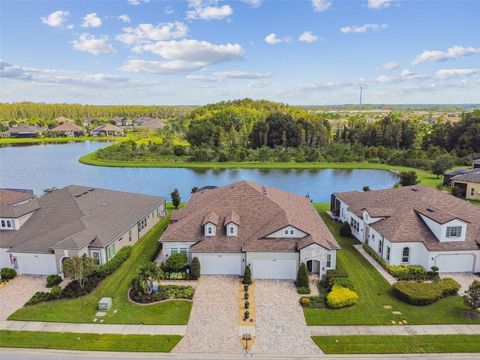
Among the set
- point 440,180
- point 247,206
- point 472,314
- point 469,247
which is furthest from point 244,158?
point 472,314

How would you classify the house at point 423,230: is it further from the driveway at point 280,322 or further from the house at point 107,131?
the house at point 107,131

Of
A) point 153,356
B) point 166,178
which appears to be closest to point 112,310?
point 153,356

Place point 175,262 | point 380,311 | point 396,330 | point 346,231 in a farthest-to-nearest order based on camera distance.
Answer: point 346,231, point 175,262, point 380,311, point 396,330

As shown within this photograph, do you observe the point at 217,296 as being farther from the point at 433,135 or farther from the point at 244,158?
the point at 433,135

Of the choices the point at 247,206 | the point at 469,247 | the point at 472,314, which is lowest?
the point at 472,314

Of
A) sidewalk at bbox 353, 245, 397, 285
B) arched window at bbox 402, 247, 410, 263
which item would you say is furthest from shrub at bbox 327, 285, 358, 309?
arched window at bbox 402, 247, 410, 263

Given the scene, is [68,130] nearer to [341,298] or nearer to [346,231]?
[346,231]
